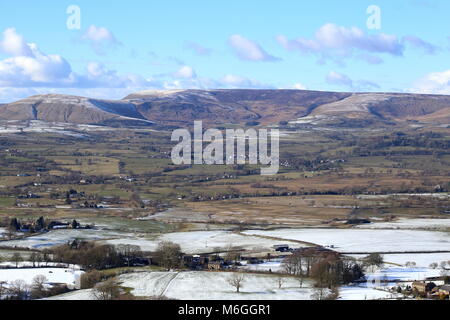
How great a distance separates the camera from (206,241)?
137 feet

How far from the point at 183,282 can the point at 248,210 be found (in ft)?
104

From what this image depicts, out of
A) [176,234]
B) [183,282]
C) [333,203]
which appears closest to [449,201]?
[333,203]

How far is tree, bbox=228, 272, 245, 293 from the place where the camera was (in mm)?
25894

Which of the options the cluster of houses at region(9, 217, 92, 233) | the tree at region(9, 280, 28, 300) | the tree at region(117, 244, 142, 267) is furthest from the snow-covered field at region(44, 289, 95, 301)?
the cluster of houses at region(9, 217, 92, 233)

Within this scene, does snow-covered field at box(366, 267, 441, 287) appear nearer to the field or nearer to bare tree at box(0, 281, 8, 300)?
the field

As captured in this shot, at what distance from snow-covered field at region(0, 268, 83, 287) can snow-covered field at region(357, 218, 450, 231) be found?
2593 centimetres

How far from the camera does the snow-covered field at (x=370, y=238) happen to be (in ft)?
130

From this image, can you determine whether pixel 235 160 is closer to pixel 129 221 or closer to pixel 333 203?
pixel 333 203

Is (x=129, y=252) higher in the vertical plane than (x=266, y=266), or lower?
higher

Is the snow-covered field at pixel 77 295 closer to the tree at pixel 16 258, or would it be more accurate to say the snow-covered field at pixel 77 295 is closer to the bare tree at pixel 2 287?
the bare tree at pixel 2 287

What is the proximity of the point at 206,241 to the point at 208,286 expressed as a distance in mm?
15649

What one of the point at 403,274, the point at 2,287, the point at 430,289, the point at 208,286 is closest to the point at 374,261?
the point at 403,274

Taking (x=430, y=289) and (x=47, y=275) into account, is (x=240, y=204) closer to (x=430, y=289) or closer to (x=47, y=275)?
(x=47, y=275)

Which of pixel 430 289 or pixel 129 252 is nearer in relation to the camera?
pixel 430 289
